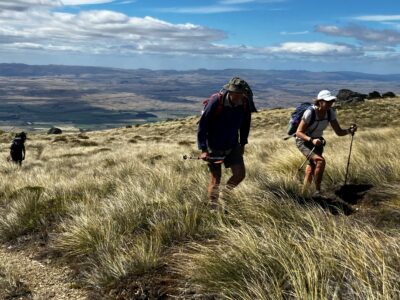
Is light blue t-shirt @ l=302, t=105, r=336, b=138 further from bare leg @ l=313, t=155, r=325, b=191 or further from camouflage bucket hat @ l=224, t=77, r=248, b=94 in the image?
camouflage bucket hat @ l=224, t=77, r=248, b=94

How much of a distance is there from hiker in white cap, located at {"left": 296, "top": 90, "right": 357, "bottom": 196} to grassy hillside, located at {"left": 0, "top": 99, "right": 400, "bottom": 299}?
15.3 inches

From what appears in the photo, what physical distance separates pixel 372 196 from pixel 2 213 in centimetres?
577

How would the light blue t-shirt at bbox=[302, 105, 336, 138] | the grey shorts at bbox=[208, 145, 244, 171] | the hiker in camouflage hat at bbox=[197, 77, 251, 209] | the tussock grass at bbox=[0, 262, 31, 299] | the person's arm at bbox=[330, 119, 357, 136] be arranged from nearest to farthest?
the tussock grass at bbox=[0, 262, 31, 299] → the hiker in camouflage hat at bbox=[197, 77, 251, 209] → the grey shorts at bbox=[208, 145, 244, 171] → the light blue t-shirt at bbox=[302, 105, 336, 138] → the person's arm at bbox=[330, 119, 357, 136]

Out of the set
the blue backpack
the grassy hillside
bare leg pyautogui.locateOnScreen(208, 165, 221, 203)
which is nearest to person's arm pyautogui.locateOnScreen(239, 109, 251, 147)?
bare leg pyautogui.locateOnScreen(208, 165, 221, 203)

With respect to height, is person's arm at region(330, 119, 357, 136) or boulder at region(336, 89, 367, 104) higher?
person's arm at region(330, 119, 357, 136)

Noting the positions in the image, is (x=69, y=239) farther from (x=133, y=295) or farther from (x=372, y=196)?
(x=372, y=196)

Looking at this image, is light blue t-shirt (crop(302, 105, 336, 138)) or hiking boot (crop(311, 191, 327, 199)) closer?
hiking boot (crop(311, 191, 327, 199))

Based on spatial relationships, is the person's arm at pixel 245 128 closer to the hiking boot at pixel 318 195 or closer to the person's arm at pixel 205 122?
the person's arm at pixel 205 122

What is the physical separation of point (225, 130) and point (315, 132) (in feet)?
5.57

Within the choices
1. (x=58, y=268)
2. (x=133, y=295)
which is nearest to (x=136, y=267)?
(x=133, y=295)

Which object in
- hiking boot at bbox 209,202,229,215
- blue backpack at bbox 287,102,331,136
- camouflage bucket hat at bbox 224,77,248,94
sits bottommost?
hiking boot at bbox 209,202,229,215

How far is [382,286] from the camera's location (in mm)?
3277

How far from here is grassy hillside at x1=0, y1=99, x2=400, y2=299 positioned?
368cm

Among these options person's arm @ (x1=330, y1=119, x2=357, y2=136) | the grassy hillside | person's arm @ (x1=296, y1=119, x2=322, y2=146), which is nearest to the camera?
Result: the grassy hillside
